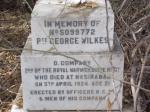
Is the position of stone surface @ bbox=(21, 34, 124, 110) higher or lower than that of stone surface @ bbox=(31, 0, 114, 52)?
lower

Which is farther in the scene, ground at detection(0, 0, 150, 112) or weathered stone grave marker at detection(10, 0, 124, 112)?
ground at detection(0, 0, 150, 112)

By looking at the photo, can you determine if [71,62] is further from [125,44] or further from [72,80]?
[125,44]

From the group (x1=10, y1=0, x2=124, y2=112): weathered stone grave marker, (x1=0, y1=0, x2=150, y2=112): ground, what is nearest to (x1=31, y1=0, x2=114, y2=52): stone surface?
(x1=10, y1=0, x2=124, y2=112): weathered stone grave marker

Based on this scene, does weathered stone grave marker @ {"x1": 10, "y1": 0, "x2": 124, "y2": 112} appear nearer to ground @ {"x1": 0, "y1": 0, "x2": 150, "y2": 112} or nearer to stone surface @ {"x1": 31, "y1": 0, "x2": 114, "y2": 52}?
stone surface @ {"x1": 31, "y1": 0, "x2": 114, "y2": 52}

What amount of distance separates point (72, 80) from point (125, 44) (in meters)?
1.09

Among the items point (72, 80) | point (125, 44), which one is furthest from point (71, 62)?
point (125, 44)

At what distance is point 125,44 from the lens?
428 centimetres

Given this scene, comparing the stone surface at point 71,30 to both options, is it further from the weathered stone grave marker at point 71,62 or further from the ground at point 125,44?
the ground at point 125,44

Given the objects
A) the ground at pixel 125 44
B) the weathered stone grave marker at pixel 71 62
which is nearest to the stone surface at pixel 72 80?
the weathered stone grave marker at pixel 71 62

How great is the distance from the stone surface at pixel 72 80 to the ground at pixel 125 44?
175 mm

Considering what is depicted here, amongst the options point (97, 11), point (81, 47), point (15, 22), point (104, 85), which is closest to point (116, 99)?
point (104, 85)

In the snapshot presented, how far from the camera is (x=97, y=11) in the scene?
3273mm

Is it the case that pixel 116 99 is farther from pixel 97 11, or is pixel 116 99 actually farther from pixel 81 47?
pixel 97 11

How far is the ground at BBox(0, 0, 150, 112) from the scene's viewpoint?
357 centimetres
